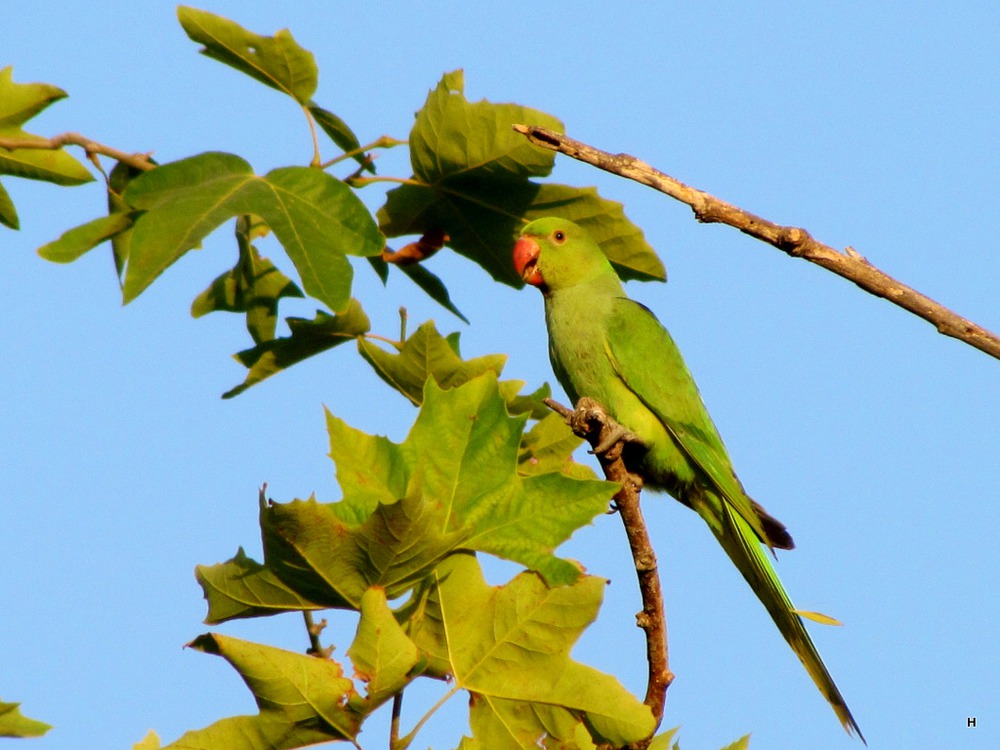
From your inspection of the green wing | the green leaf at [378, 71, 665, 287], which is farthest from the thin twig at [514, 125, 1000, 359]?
the green wing

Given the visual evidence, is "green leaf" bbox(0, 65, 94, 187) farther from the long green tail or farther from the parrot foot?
the long green tail

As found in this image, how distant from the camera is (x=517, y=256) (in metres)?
3.86

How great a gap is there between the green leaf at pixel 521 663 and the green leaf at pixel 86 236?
135cm

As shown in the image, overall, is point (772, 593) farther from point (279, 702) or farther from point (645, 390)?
point (279, 702)

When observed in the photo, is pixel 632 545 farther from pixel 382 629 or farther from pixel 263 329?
pixel 263 329

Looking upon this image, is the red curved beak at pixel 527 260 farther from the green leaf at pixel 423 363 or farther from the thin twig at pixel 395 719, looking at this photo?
the thin twig at pixel 395 719

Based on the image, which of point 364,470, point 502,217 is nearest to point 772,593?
point 502,217

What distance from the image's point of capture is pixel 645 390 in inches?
192

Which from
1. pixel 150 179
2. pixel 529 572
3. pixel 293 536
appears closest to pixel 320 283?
pixel 150 179

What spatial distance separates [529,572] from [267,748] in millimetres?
747

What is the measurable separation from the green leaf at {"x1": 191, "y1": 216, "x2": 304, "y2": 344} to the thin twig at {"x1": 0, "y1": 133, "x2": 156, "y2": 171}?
0.60 meters

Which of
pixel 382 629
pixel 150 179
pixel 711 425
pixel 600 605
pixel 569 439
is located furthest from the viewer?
pixel 711 425

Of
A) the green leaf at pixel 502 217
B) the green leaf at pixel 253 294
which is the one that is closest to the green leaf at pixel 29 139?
the green leaf at pixel 253 294

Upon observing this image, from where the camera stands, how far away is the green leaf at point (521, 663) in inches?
96.5
